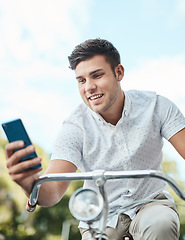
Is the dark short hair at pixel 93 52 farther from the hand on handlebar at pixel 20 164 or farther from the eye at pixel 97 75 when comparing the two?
the hand on handlebar at pixel 20 164

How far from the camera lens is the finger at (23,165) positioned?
4.64 feet

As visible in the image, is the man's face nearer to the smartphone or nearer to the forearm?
the forearm

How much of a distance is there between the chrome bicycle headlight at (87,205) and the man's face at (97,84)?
0.95 metres

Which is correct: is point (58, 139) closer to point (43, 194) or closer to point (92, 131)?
point (92, 131)

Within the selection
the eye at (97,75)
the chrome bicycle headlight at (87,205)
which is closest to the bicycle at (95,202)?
the chrome bicycle headlight at (87,205)

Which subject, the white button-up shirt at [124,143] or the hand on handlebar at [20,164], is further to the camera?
the white button-up shirt at [124,143]

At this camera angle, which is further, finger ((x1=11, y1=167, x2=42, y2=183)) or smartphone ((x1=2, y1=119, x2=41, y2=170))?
finger ((x1=11, y1=167, x2=42, y2=183))

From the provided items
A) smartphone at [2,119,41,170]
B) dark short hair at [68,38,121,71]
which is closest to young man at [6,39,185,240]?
dark short hair at [68,38,121,71]

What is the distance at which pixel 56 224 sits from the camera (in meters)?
11.7

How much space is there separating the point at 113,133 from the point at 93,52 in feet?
1.64

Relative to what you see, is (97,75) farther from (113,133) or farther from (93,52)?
(113,133)

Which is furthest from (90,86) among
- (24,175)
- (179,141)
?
(24,175)

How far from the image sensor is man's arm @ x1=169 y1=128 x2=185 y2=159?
2.16 meters

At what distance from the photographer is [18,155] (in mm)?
1408
